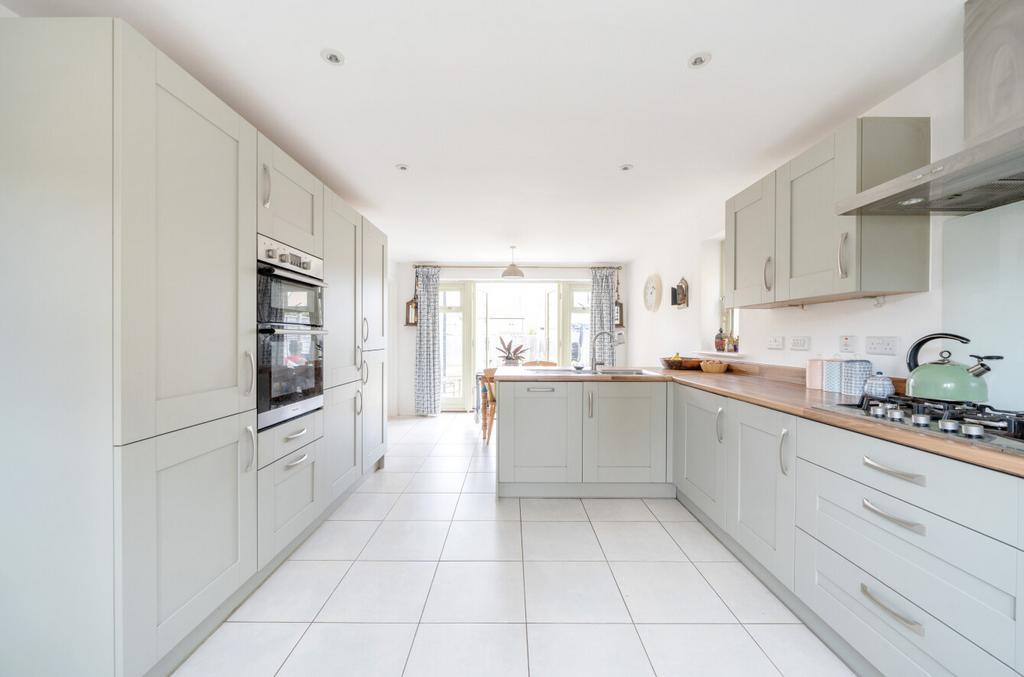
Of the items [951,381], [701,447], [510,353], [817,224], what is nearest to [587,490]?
[701,447]

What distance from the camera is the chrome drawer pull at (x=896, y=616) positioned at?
113cm

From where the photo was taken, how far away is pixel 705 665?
54.9 inches

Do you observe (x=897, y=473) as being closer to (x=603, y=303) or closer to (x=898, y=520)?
(x=898, y=520)

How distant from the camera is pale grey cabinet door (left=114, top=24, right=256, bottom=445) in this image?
46.2 inches

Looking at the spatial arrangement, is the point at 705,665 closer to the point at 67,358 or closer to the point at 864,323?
the point at 864,323

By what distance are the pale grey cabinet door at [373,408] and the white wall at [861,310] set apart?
296 centimetres

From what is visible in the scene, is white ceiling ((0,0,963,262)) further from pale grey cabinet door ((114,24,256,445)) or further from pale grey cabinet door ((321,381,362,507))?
pale grey cabinet door ((321,381,362,507))

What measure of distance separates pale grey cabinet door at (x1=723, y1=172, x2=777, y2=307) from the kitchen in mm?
31

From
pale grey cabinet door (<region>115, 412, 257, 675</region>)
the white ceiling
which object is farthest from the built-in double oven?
the white ceiling

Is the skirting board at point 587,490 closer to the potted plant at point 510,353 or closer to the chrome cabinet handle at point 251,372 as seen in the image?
the chrome cabinet handle at point 251,372

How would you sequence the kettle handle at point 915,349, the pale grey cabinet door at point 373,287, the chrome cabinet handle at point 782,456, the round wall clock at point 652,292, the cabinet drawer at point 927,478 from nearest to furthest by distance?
the cabinet drawer at point 927,478, the kettle handle at point 915,349, the chrome cabinet handle at point 782,456, the pale grey cabinet door at point 373,287, the round wall clock at point 652,292

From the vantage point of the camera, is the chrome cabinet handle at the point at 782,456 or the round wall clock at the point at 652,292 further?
the round wall clock at the point at 652,292

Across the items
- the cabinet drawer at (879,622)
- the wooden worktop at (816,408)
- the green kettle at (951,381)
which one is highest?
the green kettle at (951,381)

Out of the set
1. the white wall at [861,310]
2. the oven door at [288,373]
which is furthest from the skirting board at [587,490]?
the oven door at [288,373]
